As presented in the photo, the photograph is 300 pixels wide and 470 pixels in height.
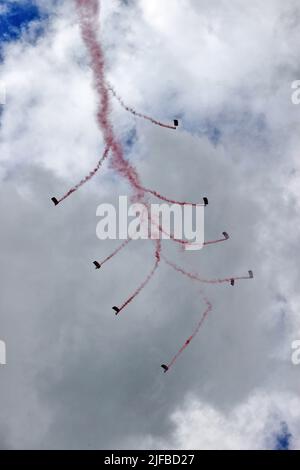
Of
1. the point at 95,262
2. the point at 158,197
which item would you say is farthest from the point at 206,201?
the point at 95,262

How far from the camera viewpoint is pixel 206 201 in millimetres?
96938

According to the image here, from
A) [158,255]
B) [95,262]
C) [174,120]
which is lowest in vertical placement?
[95,262]

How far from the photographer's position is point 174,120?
93.4m

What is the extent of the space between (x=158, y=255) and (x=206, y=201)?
1577cm
